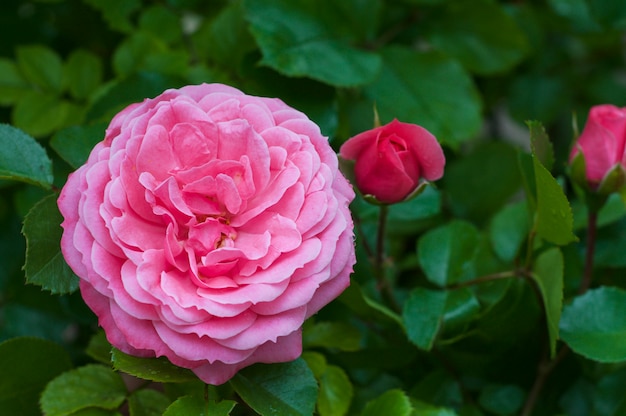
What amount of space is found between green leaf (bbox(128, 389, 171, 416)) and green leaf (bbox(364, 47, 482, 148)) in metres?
0.28

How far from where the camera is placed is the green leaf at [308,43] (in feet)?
1.76

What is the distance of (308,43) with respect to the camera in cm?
56

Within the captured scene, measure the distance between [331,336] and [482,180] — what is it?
338 millimetres

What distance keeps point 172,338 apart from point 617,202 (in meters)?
0.40

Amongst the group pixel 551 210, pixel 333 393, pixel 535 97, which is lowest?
pixel 535 97

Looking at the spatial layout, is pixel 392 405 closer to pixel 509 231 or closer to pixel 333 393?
pixel 333 393

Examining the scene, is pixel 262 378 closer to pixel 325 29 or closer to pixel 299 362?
pixel 299 362

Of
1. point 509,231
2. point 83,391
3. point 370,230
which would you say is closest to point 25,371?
point 83,391

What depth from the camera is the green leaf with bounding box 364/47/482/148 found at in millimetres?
612

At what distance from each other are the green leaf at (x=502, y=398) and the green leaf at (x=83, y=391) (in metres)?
0.25

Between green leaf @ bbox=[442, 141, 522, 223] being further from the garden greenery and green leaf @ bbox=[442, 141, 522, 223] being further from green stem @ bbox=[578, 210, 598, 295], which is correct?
green stem @ bbox=[578, 210, 598, 295]

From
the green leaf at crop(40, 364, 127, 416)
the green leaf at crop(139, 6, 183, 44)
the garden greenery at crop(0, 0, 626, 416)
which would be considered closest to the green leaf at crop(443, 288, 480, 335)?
the garden greenery at crop(0, 0, 626, 416)

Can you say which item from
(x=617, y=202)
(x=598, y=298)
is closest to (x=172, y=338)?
(x=598, y=298)

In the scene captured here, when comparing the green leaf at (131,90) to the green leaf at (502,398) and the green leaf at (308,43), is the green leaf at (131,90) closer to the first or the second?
the green leaf at (308,43)
